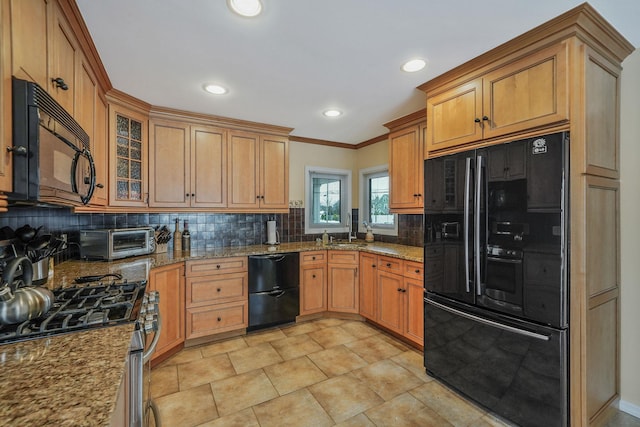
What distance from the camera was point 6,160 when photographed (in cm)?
95

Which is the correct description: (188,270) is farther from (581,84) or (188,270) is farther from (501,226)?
(581,84)

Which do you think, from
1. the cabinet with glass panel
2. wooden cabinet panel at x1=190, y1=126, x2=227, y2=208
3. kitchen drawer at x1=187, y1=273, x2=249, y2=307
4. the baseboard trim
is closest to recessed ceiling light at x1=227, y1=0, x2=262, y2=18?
the cabinet with glass panel

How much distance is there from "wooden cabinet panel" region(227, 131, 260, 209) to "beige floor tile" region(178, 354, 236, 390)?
5.18 ft

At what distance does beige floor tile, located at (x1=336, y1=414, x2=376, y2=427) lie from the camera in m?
1.82

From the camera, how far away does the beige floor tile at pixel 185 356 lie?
102 inches

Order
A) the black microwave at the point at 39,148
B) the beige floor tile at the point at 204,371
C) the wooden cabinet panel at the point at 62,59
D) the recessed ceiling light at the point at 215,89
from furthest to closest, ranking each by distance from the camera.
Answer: the recessed ceiling light at the point at 215,89 → the beige floor tile at the point at 204,371 → the wooden cabinet panel at the point at 62,59 → the black microwave at the point at 39,148

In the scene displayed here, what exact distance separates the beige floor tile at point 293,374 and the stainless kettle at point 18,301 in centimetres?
160

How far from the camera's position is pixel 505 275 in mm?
1777

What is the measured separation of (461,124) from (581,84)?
0.65 meters

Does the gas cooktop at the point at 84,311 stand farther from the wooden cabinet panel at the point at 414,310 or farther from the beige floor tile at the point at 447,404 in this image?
the wooden cabinet panel at the point at 414,310

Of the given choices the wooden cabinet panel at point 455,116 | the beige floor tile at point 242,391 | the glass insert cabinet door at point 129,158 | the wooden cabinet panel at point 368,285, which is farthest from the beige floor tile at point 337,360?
the glass insert cabinet door at point 129,158

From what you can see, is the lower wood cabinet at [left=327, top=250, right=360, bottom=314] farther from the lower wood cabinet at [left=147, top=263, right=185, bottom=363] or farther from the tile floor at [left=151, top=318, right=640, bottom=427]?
the lower wood cabinet at [left=147, top=263, right=185, bottom=363]

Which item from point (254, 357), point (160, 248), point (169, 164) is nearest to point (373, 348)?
point (254, 357)

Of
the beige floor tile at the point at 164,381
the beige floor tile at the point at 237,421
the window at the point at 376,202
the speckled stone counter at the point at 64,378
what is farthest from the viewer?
the window at the point at 376,202
